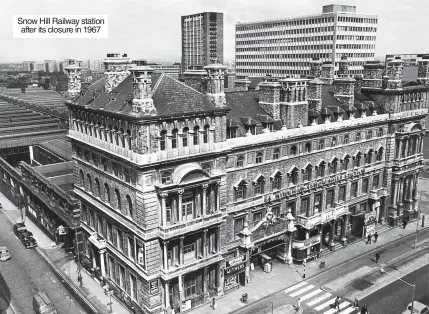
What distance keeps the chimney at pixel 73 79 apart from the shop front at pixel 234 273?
32.1 metres

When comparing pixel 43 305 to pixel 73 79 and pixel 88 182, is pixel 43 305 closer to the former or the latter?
pixel 88 182

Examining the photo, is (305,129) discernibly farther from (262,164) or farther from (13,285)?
(13,285)

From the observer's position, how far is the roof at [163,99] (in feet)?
156

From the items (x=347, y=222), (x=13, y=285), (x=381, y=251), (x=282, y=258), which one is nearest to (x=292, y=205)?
(x=282, y=258)

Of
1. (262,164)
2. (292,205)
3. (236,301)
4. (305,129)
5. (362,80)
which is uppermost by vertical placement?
(362,80)

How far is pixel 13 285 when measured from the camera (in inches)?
2297

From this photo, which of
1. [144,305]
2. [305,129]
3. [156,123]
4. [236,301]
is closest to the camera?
[156,123]

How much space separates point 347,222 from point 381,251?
689cm

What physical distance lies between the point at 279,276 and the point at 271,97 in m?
25.7

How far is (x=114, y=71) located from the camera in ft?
188

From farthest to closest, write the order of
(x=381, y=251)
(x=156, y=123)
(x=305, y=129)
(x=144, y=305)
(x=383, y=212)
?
(x=383, y=212) → (x=381, y=251) → (x=305, y=129) → (x=144, y=305) → (x=156, y=123)

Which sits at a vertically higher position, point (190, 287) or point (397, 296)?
point (190, 287)

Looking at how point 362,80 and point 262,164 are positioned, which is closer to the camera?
point 262,164

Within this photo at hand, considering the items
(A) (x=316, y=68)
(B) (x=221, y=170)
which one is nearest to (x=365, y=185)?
(A) (x=316, y=68)
